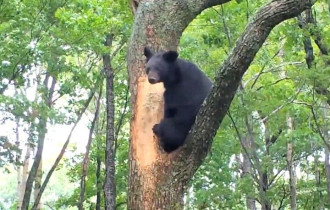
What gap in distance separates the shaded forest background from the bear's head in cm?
330

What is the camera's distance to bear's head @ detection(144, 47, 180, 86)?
388cm

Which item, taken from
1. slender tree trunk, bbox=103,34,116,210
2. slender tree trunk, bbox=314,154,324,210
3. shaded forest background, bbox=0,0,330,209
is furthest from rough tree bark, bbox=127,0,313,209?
slender tree trunk, bbox=314,154,324,210

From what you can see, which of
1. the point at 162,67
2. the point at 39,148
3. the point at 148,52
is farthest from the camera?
the point at 39,148

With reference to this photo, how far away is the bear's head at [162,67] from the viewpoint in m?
3.88

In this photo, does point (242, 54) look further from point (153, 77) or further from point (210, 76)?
point (210, 76)

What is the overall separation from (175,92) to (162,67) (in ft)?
0.92

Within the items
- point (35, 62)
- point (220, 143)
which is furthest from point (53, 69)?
point (220, 143)

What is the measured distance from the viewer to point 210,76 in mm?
9016

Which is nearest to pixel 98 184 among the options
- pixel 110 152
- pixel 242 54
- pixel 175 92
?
pixel 110 152

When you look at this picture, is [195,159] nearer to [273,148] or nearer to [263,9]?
[263,9]

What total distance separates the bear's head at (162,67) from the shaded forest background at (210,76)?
330cm

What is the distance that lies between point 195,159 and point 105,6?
4.16 m

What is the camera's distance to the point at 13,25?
25.4 feet

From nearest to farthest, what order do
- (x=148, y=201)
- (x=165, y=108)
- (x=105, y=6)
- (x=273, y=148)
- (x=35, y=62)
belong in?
(x=148, y=201) < (x=165, y=108) < (x=105, y=6) < (x=35, y=62) < (x=273, y=148)
